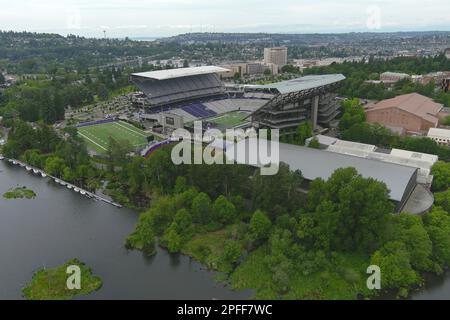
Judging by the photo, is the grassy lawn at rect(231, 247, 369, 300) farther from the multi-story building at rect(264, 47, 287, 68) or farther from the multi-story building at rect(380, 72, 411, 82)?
the multi-story building at rect(264, 47, 287, 68)

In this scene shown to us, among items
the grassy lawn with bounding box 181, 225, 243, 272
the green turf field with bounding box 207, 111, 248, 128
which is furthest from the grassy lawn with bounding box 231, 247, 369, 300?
the green turf field with bounding box 207, 111, 248, 128

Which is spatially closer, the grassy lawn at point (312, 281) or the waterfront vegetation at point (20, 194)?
the grassy lawn at point (312, 281)

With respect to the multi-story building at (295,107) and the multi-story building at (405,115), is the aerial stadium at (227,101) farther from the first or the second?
the multi-story building at (405,115)

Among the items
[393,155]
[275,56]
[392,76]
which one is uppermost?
[275,56]

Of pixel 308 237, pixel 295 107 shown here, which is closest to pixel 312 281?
pixel 308 237

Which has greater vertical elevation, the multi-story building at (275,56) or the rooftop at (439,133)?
the multi-story building at (275,56)

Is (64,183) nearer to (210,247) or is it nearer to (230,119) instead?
(210,247)

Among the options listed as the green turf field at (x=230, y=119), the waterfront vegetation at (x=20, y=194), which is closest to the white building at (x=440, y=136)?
the green turf field at (x=230, y=119)
